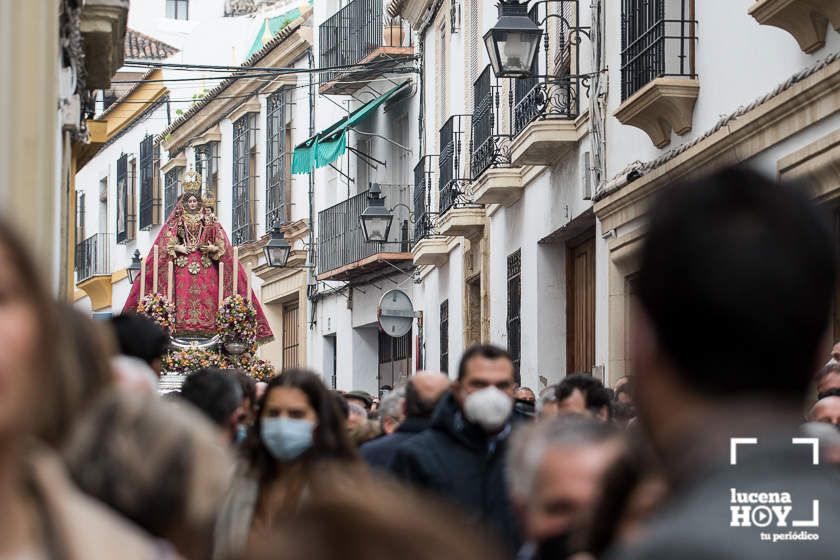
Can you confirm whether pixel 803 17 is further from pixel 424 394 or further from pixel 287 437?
pixel 287 437

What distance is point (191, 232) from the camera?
53.6 ft

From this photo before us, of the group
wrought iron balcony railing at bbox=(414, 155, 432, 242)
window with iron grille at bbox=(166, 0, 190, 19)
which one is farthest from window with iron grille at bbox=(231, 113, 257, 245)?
window with iron grille at bbox=(166, 0, 190, 19)

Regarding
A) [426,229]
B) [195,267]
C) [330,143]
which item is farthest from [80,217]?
[195,267]

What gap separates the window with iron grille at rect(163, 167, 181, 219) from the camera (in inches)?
1505

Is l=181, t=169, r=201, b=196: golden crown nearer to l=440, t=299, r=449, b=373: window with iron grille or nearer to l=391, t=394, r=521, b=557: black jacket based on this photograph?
l=440, t=299, r=449, b=373: window with iron grille

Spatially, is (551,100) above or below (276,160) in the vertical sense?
below

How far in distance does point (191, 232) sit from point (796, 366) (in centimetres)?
1464

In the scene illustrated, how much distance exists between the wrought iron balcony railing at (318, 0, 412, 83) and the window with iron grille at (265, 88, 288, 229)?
2.79 m

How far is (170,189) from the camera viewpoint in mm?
38625

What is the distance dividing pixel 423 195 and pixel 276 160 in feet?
28.6

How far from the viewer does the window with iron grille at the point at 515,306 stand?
1889 centimetres

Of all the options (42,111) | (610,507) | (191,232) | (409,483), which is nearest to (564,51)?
(191,232)

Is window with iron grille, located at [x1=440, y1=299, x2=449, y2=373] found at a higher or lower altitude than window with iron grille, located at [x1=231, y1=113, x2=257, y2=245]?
lower

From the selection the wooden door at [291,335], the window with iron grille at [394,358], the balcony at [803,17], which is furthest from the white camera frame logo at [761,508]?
the wooden door at [291,335]
